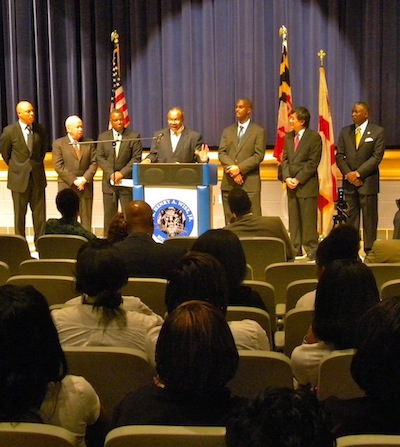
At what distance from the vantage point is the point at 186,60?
9.55 meters

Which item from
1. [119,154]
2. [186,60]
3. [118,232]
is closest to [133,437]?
[118,232]

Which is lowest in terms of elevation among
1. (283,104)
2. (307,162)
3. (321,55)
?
(307,162)

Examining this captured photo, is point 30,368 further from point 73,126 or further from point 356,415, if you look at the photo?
point 73,126

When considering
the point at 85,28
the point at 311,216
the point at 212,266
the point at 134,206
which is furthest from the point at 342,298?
the point at 85,28

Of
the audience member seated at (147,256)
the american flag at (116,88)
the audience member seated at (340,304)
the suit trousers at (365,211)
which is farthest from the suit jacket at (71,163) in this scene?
the audience member seated at (340,304)

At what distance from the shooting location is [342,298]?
2.71 meters

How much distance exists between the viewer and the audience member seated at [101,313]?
2959mm

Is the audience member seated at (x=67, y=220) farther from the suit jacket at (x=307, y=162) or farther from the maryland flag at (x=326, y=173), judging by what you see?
the maryland flag at (x=326, y=173)

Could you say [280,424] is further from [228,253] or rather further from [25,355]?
[228,253]

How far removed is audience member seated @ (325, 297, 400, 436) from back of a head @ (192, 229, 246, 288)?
5.41 ft

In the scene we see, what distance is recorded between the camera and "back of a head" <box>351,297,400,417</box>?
6.22ft

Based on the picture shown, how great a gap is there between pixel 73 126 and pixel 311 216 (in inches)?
102

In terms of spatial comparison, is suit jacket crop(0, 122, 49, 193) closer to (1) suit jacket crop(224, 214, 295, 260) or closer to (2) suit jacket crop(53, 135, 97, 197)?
(2) suit jacket crop(53, 135, 97, 197)

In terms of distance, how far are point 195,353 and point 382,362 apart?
489mm
